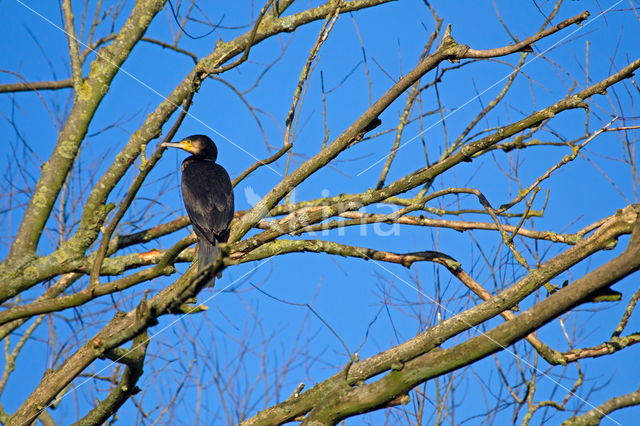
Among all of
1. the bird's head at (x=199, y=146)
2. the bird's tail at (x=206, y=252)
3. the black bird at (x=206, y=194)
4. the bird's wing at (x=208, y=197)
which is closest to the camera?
the bird's tail at (x=206, y=252)

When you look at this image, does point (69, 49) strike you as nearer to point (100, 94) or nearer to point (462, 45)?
point (100, 94)

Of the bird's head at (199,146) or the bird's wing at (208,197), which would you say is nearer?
the bird's wing at (208,197)

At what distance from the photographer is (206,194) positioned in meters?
5.45

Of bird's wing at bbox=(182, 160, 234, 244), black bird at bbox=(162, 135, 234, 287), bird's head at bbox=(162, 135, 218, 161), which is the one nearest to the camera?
black bird at bbox=(162, 135, 234, 287)

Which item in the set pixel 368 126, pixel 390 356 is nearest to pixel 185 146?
pixel 368 126

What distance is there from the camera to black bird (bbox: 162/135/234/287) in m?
4.98

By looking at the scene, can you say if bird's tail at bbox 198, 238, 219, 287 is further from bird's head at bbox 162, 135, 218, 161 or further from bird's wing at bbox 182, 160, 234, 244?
bird's head at bbox 162, 135, 218, 161

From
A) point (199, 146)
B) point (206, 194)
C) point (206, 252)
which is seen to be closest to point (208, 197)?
point (206, 194)

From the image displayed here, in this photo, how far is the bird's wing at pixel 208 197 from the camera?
514cm

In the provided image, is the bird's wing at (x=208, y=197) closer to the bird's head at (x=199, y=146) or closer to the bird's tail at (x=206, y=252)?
the bird's tail at (x=206, y=252)

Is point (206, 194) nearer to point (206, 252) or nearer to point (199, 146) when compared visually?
point (206, 252)

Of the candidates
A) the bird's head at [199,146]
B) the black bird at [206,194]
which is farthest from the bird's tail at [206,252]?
A: the bird's head at [199,146]

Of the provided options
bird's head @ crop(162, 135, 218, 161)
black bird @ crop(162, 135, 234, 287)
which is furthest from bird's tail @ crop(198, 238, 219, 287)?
bird's head @ crop(162, 135, 218, 161)

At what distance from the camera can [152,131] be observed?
4664 millimetres
